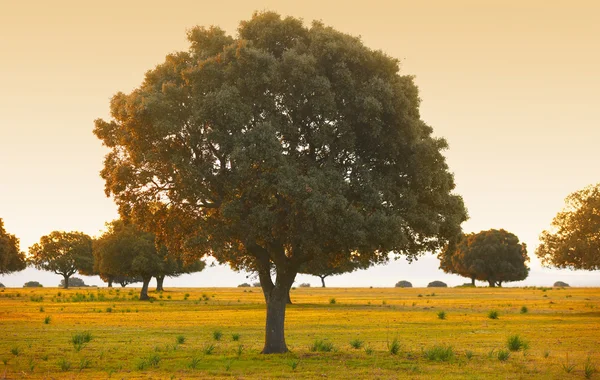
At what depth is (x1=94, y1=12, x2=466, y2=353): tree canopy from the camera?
25281mm

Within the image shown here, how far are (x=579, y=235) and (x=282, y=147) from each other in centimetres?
3864

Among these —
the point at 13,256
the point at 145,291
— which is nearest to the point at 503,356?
the point at 145,291

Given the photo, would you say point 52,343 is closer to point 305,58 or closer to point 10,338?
point 10,338

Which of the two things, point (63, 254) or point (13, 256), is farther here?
point (63, 254)

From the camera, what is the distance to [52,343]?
114ft

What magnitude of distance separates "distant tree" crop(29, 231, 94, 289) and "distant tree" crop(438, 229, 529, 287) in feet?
326

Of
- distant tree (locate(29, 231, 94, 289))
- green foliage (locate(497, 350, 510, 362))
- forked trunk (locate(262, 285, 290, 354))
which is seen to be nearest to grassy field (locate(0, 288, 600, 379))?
green foliage (locate(497, 350, 510, 362))

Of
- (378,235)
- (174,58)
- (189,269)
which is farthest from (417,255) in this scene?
(189,269)

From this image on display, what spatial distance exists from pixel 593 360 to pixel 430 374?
832 cm

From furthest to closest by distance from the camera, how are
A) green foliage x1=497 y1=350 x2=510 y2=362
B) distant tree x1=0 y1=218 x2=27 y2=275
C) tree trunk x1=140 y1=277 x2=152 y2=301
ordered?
A: 1. distant tree x1=0 y1=218 x2=27 y2=275
2. tree trunk x1=140 y1=277 x2=152 y2=301
3. green foliage x1=497 y1=350 x2=510 y2=362

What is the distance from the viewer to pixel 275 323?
2972cm

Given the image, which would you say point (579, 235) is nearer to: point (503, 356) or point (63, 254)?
point (503, 356)

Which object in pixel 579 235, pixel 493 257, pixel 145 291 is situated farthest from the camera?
pixel 493 257

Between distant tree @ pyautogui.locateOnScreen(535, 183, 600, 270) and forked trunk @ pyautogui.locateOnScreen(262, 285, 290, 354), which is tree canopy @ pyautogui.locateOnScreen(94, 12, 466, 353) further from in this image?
distant tree @ pyautogui.locateOnScreen(535, 183, 600, 270)
